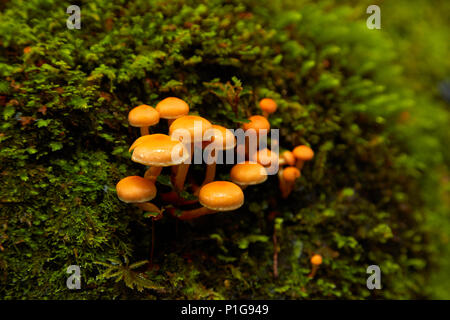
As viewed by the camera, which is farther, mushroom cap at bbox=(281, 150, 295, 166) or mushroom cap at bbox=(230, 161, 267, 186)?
mushroom cap at bbox=(281, 150, 295, 166)

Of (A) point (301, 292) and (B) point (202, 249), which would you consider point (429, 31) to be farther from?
(B) point (202, 249)

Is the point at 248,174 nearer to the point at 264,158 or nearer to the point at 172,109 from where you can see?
the point at 264,158

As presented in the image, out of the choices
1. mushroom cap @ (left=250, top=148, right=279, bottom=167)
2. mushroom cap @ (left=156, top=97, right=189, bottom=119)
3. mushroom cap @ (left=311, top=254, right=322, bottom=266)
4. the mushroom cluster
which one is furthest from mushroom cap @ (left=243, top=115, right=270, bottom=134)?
mushroom cap @ (left=311, top=254, right=322, bottom=266)

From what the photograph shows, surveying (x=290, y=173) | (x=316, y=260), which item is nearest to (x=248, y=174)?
(x=290, y=173)

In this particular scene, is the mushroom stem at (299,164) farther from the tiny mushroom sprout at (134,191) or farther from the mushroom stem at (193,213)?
the tiny mushroom sprout at (134,191)

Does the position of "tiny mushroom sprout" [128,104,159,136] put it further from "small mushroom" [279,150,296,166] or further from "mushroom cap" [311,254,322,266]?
"mushroom cap" [311,254,322,266]
